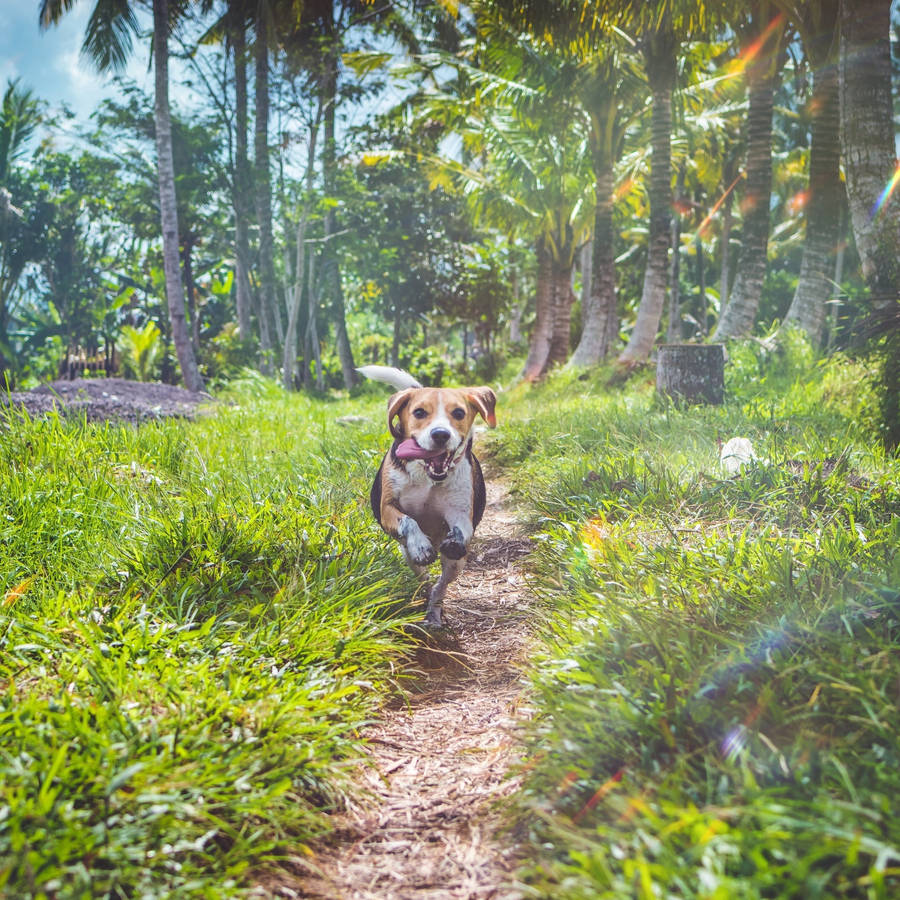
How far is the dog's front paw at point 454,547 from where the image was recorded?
324cm

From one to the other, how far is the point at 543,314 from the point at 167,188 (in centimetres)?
911

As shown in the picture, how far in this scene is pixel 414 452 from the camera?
3221 mm

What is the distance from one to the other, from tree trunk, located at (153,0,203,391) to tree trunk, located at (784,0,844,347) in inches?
418

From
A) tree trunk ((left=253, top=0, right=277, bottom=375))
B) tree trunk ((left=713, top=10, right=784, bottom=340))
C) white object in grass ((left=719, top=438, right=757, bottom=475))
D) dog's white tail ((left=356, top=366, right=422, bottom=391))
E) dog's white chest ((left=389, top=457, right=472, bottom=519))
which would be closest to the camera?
dog's white chest ((left=389, top=457, right=472, bottom=519))

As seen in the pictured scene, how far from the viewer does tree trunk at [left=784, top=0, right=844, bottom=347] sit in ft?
31.4

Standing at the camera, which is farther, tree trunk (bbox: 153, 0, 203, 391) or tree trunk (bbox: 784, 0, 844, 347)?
tree trunk (bbox: 153, 0, 203, 391)

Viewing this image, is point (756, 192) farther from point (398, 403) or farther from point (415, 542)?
point (415, 542)

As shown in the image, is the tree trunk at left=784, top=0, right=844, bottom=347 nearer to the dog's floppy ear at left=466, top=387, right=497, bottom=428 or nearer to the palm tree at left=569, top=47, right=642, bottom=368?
the palm tree at left=569, top=47, right=642, bottom=368

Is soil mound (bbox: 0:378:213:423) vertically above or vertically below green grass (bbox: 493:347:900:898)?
above

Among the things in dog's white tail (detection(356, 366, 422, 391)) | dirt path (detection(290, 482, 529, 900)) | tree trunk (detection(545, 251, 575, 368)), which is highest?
tree trunk (detection(545, 251, 575, 368))

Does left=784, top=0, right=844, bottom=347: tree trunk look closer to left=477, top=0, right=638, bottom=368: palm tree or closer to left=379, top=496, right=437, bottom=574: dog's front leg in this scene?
left=477, top=0, right=638, bottom=368: palm tree

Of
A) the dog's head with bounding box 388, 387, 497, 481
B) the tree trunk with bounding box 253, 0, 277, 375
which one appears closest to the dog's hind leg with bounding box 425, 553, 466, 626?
the dog's head with bounding box 388, 387, 497, 481

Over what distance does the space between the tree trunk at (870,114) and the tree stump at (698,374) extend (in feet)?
5.03

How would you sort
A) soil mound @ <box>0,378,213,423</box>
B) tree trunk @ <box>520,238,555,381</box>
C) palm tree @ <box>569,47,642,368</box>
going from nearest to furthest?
soil mound @ <box>0,378,213,423</box>, palm tree @ <box>569,47,642,368</box>, tree trunk @ <box>520,238,555,381</box>
